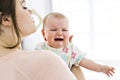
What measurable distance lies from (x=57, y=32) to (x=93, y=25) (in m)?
1.21

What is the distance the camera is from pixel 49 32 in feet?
4.15

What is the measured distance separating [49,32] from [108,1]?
4.03ft

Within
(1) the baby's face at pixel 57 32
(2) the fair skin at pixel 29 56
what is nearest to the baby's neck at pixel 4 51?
(2) the fair skin at pixel 29 56

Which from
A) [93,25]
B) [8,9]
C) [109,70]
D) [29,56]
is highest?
[8,9]

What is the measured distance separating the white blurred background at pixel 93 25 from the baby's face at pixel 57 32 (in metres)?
1.03

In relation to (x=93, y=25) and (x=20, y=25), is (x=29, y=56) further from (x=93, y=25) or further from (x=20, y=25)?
(x=93, y=25)

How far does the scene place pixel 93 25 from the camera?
94.3 inches

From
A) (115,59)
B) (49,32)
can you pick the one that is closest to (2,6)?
(49,32)

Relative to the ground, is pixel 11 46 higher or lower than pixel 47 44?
higher

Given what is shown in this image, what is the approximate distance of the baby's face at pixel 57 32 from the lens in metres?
1.25

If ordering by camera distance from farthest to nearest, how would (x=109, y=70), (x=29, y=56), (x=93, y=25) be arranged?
(x=93, y=25)
(x=109, y=70)
(x=29, y=56)

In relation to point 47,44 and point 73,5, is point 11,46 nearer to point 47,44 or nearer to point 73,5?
point 47,44

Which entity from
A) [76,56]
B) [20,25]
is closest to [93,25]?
[76,56]

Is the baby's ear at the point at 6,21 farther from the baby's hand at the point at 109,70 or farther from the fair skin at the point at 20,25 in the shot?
the baby's hand at the point at 109,70
